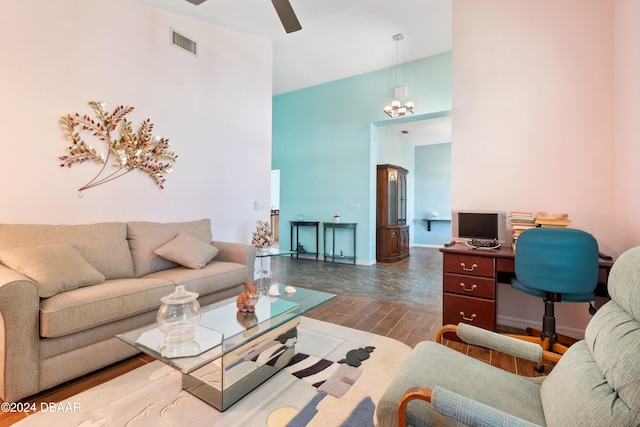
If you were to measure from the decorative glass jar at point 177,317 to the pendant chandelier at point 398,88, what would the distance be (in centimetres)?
447

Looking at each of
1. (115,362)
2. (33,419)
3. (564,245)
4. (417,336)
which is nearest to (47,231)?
(115,362)

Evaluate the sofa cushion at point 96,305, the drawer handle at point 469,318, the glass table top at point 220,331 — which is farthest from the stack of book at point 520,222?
the sofa cushion at point 96,305

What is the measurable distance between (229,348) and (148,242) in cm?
179

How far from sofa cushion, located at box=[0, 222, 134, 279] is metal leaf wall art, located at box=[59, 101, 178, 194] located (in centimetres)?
46

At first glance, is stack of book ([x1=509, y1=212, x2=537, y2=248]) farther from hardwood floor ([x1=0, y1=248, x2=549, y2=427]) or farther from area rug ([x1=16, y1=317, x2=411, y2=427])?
area rug ([x1=16, y1=317, x2=411, y2=427])

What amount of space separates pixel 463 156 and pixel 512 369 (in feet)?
6.61

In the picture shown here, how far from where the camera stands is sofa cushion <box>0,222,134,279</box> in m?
2.13

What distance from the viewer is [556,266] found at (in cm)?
199

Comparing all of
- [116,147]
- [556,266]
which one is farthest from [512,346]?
[116,147]

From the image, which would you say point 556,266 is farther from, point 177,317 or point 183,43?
point 183,43

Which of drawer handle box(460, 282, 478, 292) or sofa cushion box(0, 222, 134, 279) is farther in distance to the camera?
drawer handle box(460, 282, 478, 292)

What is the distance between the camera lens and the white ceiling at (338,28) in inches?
142

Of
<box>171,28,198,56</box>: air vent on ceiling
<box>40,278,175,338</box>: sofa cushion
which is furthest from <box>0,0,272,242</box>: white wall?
<box>40,278,175,338</box>: sofa cushion

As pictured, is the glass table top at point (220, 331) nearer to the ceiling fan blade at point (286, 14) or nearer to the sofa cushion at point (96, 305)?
the sofa cushion at point (96, 305)
